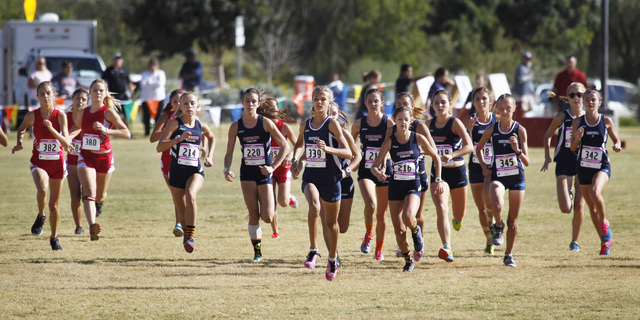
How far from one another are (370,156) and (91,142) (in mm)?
3098

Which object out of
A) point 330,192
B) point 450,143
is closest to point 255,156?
point 330,192

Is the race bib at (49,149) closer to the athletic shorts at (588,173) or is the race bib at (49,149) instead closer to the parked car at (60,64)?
the athletic shorts at (588,173)

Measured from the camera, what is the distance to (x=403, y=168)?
26.6ft

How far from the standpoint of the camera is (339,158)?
8.23 m

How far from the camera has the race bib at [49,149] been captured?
9.30 m

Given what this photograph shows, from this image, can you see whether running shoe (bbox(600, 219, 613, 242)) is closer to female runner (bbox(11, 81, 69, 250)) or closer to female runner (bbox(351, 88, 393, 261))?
female runner (bbox(351, 88, 393, 261))

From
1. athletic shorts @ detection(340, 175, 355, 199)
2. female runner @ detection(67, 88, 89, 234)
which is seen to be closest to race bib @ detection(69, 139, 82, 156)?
female runner @ detection(67, 88, 89, 234)

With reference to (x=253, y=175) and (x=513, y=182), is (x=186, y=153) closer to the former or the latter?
(x=253, y=175)

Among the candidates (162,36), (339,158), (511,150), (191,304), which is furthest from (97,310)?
(162,36)

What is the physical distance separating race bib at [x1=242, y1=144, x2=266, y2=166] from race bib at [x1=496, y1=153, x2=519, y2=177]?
2.30 metres

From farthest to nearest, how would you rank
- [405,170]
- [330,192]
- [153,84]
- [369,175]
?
[153,84], [369,175], [405,170], [330,192]

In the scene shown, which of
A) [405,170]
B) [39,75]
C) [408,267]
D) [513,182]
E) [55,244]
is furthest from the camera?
[39,75]

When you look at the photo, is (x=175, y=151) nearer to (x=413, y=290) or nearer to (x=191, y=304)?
(x=191, y=304)

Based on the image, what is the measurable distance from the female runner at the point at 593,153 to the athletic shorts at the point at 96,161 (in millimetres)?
4952
